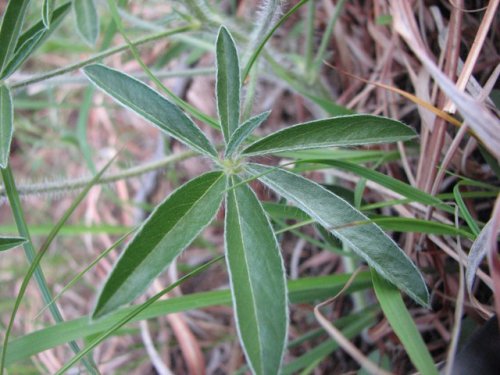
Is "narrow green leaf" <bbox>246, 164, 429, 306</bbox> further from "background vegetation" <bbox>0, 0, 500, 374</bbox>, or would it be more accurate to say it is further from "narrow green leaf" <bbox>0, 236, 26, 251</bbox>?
"narrow green leaf" <bbox>0, 236, 26, 251</bbox>

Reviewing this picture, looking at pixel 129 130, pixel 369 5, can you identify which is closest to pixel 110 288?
pixel 369 5

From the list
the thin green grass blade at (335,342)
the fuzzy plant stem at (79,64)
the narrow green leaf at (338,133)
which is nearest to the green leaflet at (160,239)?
the narrow green leaf at (338,133)

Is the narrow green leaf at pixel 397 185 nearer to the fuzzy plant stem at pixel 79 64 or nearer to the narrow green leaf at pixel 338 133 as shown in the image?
the narrow green leaf at pixel 338 133

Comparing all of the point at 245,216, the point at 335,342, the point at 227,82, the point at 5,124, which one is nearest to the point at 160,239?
the point at 245,216

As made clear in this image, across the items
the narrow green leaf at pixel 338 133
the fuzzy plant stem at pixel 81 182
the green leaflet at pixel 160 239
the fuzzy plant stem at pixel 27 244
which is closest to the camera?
the green leaflet at pixel 160 239

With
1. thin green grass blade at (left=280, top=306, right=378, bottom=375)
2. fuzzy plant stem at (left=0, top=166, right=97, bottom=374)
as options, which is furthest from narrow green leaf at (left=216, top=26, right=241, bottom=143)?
thin green grass blade at (left=280, top=306, right=378, bottom=375)
